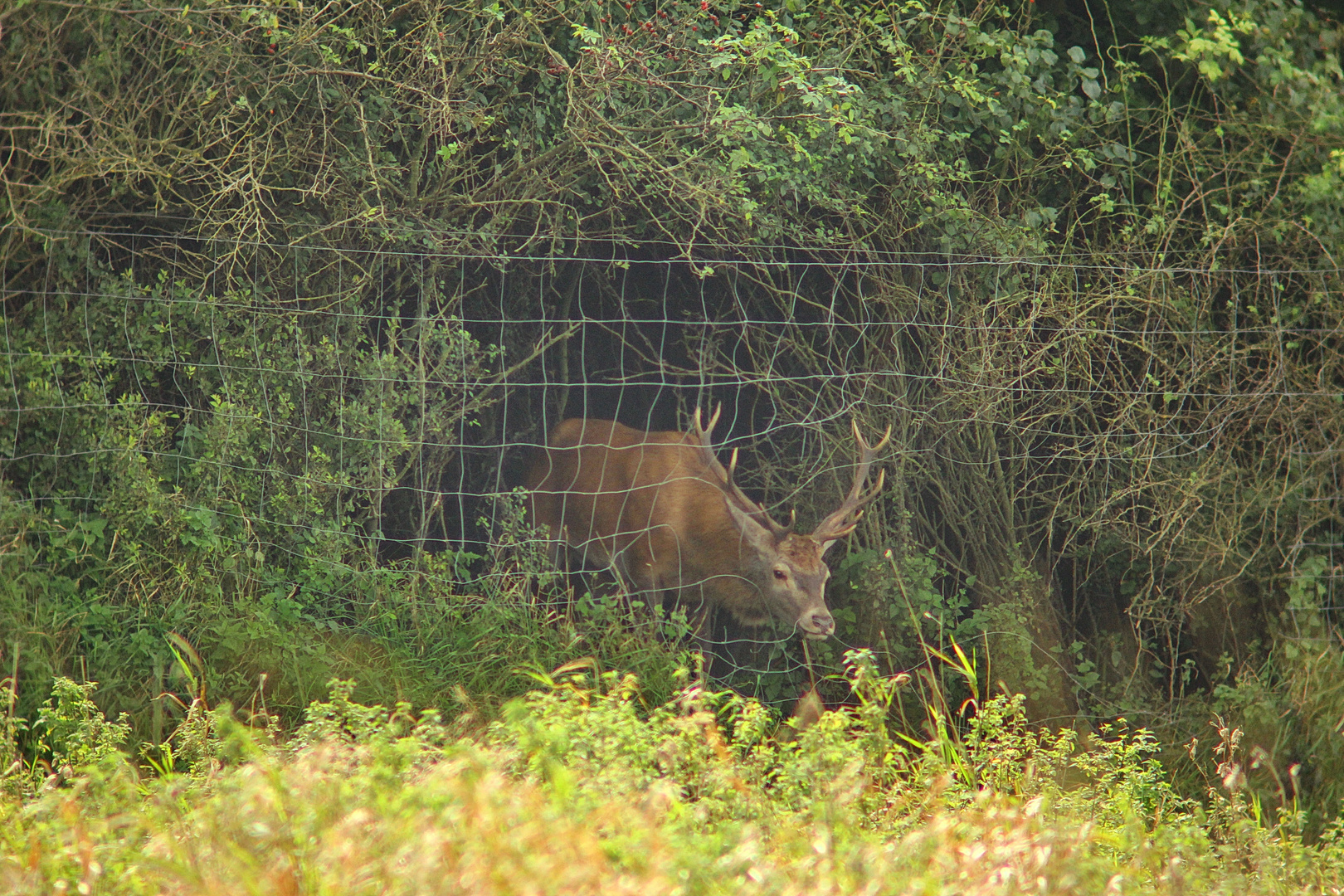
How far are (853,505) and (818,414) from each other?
2.15 ft

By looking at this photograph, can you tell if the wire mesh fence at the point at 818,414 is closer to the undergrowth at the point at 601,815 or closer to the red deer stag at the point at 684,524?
the red deer stag at the point at 684,524

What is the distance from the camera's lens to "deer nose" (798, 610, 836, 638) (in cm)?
460

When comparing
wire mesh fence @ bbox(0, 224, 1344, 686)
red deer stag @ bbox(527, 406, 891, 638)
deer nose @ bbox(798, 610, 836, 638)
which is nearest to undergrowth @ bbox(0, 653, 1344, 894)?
deer nose @ bbox(798, 610, 836, 638)

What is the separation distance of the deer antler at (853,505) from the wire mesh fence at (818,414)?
148 millimetres

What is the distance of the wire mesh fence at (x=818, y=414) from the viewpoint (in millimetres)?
4270

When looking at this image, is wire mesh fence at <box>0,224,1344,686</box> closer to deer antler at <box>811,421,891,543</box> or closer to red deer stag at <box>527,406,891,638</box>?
deer antler at <box>811,421,891,543</box>

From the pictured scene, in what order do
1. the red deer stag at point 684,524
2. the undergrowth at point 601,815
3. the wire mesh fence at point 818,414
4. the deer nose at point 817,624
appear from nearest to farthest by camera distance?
the undergrowth at point 601,815 → the wire mesh fence at point 818,414 → the deer nose at point 817,624 → the red deer stag at point 684,524

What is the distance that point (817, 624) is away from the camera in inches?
182

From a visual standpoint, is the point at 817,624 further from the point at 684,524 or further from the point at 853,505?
the point at 684,524

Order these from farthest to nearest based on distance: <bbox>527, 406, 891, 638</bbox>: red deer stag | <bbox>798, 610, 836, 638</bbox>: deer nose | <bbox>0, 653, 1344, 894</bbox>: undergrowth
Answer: <bbox>527, 406, 891, 638</bbox>: red deer stag, <bbox>798, 610, 836, 638</bbox>: deer nose, <bbox>0, 653, 1344, 894</bbox>: undergrowth

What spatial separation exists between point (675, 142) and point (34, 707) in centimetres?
328

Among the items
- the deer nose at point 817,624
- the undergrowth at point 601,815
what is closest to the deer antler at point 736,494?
the deer nose at point 817,624

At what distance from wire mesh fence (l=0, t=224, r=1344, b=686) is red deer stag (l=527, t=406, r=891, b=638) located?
0.25 meters

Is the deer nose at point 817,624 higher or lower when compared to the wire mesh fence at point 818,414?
lower
